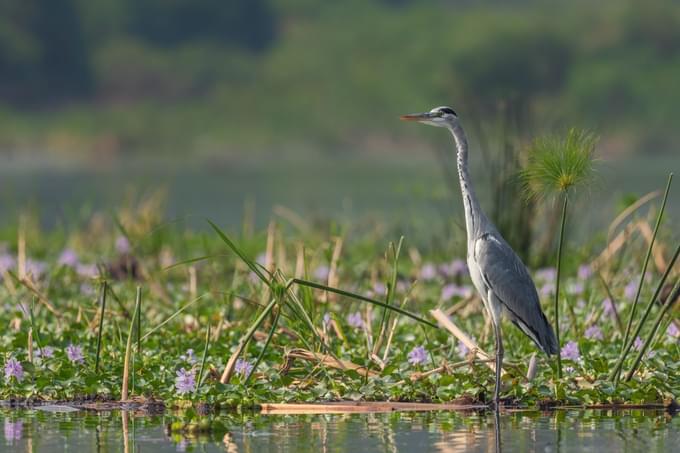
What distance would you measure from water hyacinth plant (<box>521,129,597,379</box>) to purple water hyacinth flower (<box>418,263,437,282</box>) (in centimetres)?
382

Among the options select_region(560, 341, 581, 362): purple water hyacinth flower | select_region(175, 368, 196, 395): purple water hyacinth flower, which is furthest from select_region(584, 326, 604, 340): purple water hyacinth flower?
select_region(175, 368, 196, 395): purple water hyacinth flower

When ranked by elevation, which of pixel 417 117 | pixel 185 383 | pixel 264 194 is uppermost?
pixel 264 194

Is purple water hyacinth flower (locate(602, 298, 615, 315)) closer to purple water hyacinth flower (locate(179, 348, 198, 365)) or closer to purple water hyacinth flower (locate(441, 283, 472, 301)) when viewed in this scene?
purple water hyacinth flower (locate(441, 283, 472, 301))

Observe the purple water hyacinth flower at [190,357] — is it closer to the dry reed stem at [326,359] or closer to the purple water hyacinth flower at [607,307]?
the dry reed stem at [326,359]

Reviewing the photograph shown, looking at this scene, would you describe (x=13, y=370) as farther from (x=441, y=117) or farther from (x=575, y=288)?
(x=575, y=288)

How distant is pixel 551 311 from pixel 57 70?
281ft

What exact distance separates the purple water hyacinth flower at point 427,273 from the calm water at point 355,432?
390cm

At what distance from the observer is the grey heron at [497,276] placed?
248 inches

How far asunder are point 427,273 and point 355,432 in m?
4.36

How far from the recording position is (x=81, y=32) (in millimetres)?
95250

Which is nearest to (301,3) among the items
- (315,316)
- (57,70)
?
(57,70)

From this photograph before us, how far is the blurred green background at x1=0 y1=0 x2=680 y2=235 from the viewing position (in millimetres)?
80875

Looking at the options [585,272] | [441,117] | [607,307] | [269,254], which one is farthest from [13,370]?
[585,272]

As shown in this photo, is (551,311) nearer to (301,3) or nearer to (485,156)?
(485,156)
